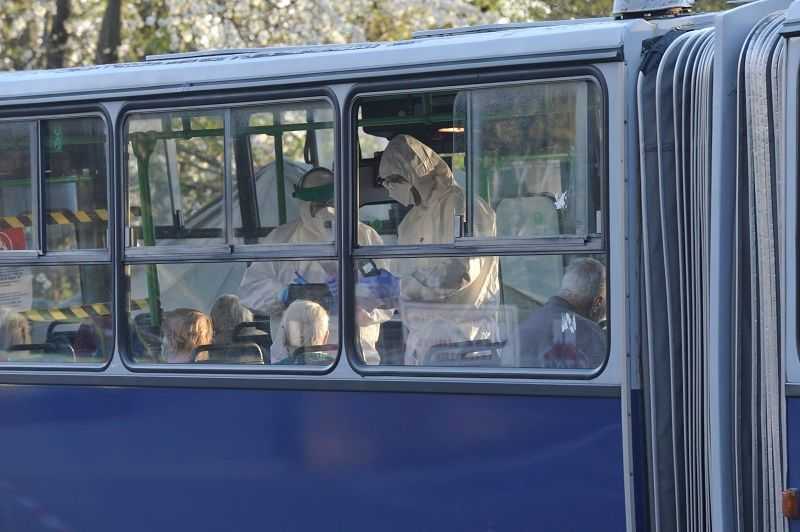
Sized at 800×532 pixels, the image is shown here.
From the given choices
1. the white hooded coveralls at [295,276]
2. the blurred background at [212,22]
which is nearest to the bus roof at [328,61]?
the white hooded coveralls at [295,276]

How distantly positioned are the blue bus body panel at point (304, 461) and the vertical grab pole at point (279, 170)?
29.1 inches

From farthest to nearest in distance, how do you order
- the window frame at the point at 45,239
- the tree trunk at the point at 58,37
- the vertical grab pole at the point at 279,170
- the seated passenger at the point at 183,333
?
the tree trunk at the point at 58,37, the window frame at the point at 45,239, the seated passenger at the point at 183,333, the vertical grab pole at the point at 279,170

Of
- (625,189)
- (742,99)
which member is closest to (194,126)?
(625,189)

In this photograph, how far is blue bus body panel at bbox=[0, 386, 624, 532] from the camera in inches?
174

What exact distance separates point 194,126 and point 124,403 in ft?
3.88

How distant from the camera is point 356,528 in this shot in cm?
480

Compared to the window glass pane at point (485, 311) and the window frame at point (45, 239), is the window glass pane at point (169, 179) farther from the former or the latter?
the window glass pane at point (485, 311)

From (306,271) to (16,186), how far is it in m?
1.54

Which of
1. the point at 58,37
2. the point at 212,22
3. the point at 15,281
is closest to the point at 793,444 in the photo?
the point at 15,281

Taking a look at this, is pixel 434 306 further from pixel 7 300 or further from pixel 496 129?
pixel 7 300

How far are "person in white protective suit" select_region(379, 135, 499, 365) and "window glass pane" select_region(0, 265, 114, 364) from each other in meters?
1.34

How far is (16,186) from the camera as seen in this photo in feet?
18.5

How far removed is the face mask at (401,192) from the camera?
489 centimetres

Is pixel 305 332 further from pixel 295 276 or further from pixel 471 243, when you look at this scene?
pixel 471 243
